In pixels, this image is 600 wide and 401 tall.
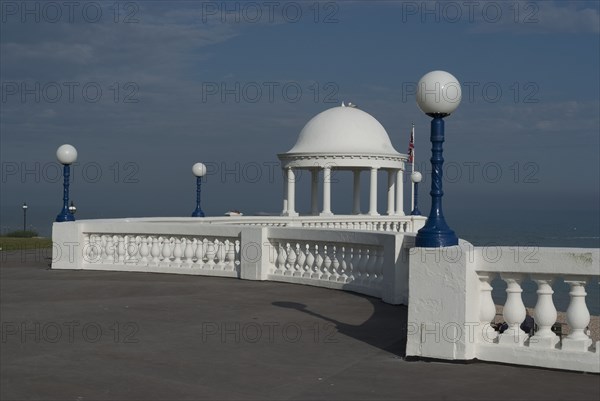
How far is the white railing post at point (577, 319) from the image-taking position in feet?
Answer: 25.6

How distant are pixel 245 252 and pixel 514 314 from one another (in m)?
8.15

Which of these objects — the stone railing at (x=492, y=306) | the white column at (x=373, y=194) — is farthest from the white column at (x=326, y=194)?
the stone railing at (x=492, y=306)

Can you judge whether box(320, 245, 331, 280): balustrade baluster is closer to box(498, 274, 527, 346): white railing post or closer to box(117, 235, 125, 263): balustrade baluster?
box(117, 235, 125, 263): balustrade baluster

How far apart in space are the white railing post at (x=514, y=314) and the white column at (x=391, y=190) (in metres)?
23.6

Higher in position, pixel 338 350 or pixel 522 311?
pixel 522 311

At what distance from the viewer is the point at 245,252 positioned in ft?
51.5

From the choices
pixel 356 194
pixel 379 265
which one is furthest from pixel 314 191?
pixel 379 265

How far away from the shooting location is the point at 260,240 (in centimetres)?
1547

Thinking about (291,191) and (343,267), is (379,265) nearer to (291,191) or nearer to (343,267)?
(343,267)

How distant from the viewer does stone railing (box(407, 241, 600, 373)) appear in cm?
789

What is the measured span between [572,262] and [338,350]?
261 centimetres

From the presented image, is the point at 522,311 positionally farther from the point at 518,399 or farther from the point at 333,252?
the point at 333,252

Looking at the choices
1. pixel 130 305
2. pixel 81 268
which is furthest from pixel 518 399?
pixel 81 268

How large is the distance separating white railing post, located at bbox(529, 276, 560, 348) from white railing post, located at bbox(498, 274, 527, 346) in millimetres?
137
